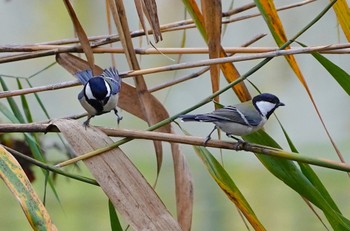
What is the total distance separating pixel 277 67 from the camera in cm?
465

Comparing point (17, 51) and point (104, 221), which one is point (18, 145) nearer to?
point (17, 51)

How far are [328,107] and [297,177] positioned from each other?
4.30 meters

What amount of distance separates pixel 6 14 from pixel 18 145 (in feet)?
8.54

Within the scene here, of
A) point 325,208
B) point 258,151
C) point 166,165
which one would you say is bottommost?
point 325,208

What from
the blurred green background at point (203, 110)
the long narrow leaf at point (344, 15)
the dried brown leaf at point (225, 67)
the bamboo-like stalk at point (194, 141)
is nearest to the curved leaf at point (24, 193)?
the bamboo-like stalk at point (194, 141)

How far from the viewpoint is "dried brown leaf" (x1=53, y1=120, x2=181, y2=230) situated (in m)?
1.03

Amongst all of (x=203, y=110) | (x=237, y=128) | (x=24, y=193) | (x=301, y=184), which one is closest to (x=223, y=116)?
(x=237, y=128)

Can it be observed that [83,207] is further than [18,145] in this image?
Yes

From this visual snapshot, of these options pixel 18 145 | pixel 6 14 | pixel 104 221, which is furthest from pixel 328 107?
pixel 18 145

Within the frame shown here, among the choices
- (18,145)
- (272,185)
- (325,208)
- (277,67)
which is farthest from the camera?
(272,185)

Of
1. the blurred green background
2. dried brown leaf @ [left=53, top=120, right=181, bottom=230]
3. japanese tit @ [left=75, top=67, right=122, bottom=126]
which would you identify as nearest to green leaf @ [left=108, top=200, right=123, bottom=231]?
dried brown leaf @ [left=53, top=120, right=181, bottom=230]

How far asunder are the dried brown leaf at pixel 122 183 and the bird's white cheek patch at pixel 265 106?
14.1 inches

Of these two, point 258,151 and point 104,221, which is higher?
point 104,221

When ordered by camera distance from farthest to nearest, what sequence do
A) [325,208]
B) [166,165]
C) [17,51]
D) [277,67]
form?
[166,165], [277,67], [17,51], [325,208]
